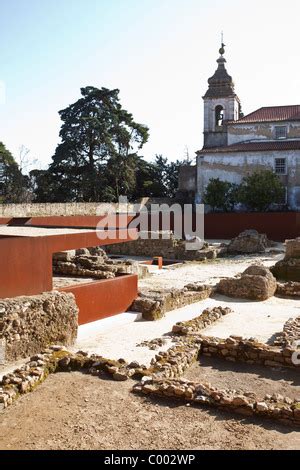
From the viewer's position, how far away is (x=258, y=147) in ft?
130

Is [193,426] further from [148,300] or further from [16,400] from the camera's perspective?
[148,300]

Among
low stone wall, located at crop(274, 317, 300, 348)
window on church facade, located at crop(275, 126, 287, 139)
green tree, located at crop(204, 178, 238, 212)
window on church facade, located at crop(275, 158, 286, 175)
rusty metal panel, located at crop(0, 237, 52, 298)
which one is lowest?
low stone wall, located at crop(274, 317, 300, 348)

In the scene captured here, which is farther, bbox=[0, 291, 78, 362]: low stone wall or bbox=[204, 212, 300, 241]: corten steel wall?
bbox=[204, 212, 300, 241]: corten steel wall

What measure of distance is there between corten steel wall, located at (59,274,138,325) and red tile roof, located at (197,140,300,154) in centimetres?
2848

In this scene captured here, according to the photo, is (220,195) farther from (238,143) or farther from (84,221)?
(84,221)

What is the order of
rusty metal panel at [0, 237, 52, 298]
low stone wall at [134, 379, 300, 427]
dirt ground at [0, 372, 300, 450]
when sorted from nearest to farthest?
dirt ground at [0, 372, 300, 450]
low stone wall at [134, 379, 300, 427]
rusty metal panel at [0, 237, 52, 298]

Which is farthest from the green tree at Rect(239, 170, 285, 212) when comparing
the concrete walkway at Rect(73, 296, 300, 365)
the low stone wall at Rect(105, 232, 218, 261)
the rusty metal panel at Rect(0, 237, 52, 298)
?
the rusty metal panel at Rect(0, 237, 52, 298)

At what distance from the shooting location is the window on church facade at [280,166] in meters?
38.6

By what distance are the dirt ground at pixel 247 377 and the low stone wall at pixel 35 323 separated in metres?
2.88

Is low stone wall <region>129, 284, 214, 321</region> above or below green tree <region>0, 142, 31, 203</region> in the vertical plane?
below

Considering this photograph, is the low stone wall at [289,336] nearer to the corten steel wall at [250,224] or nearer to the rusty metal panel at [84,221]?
the rusty metal panel at [84,221]

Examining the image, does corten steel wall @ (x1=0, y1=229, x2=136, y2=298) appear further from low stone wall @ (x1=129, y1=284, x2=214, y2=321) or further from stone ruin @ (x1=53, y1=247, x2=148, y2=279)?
low stone wall @ (x1=129, y1=284, x2=214, y2=321)

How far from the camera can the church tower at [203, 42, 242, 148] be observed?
4438cm
